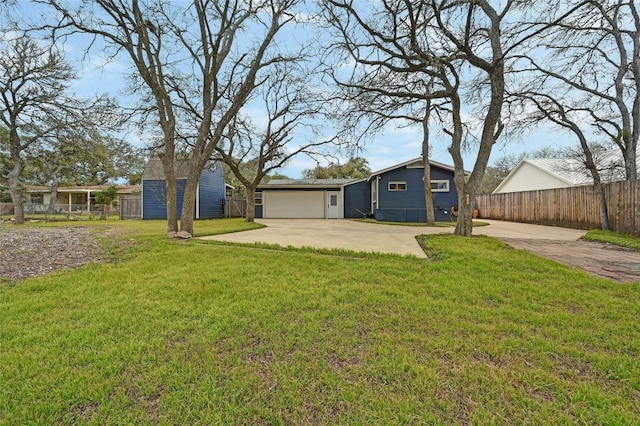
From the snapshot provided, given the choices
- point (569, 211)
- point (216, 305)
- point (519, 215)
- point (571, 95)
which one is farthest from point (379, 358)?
point (519, 215)

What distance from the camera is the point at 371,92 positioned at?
8164 mm

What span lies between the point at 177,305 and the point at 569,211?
1463 cm

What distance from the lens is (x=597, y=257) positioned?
203 inches

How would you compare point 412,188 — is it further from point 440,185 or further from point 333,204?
point 333,204

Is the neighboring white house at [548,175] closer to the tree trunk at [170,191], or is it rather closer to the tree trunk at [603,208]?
the tree trunk at [603,208]

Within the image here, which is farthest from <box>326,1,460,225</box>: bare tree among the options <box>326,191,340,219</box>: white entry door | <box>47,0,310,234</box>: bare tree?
<box>326,191,340,219</box>: white entry door

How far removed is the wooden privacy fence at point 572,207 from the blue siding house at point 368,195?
11.7 ft

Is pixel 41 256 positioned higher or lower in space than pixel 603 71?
lower

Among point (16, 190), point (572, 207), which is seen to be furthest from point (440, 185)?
point (16, 190)

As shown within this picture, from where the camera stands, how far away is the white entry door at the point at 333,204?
1923 centimetres

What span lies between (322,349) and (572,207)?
13.8m

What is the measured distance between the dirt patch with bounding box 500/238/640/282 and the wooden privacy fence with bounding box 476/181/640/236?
110 inches

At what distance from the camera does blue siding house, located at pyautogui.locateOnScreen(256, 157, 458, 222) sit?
52.4 ft

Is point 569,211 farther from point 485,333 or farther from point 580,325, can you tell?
point 485,333
